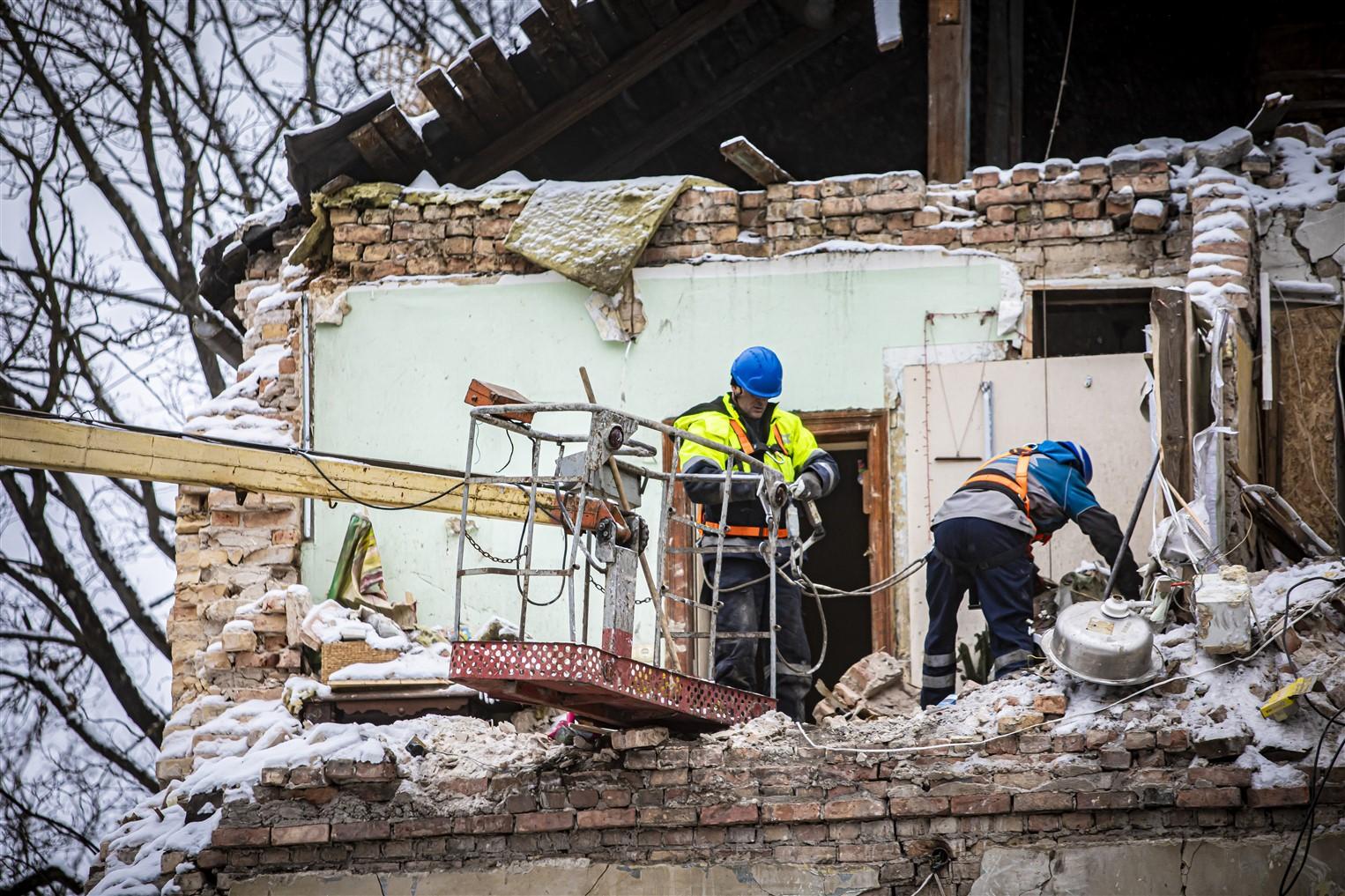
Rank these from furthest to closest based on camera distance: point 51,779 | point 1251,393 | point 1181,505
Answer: point 51,779, point 1251,393, point 1181,505

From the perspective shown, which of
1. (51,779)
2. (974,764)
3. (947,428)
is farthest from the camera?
(51,779)

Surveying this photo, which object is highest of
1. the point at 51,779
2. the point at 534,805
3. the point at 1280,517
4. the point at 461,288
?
the point at 461,288

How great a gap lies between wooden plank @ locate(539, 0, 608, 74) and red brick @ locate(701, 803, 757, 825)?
517 cm

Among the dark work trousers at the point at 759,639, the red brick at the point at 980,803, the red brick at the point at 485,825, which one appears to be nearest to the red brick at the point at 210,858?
the red brick at the point at 485,825

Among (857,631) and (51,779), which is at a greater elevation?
(857,631)

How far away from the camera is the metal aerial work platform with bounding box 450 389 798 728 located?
6.47 m

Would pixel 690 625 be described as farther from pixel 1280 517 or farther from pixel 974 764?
pixel 1280 517

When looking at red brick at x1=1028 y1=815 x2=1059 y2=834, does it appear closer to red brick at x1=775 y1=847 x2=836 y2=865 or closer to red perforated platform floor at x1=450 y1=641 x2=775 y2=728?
red brick at x1=775 y1=847 x2=836 y2=865

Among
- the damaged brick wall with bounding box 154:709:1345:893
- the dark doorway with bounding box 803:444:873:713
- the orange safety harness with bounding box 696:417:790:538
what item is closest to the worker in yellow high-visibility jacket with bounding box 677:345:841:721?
the orange safety harness with bounding box 696:417:790:538

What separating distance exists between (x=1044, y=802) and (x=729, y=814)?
4.38ft

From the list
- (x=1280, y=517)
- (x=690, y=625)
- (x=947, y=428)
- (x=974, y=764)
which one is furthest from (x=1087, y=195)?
(x=974, y=764)

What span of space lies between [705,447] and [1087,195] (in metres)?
3.19

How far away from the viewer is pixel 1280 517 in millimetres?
7676

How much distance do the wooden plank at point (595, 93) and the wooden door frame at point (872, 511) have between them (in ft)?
7.45
